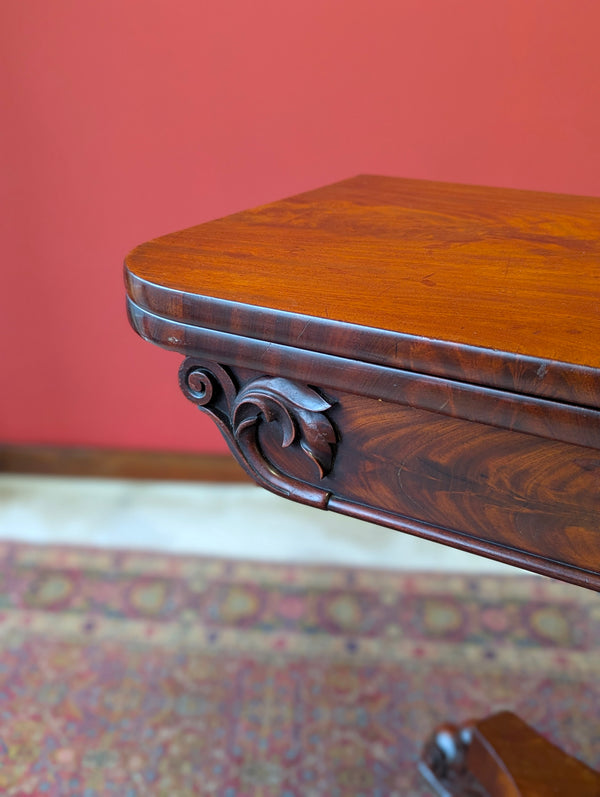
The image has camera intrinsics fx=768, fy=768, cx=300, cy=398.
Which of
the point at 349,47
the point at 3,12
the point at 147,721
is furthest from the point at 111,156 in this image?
the point at 147,721

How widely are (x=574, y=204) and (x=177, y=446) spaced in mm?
1246

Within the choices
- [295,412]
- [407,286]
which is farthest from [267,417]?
[407,286]

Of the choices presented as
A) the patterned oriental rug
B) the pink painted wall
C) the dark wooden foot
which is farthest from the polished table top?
the pink painted wall

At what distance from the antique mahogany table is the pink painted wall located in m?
0.88

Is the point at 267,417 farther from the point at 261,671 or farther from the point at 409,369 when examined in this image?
the point at 261,671

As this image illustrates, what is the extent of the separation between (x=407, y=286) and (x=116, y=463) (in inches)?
57.4

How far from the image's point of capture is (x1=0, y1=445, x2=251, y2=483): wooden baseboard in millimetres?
1811

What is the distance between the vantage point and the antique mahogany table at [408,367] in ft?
1.37

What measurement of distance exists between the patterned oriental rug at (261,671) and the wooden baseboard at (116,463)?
0.32 m

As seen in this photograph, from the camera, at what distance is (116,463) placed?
184cm

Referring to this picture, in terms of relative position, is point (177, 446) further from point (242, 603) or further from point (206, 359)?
point (206, 359)

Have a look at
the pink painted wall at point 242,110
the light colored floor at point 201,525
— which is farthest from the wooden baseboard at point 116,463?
the pink painted wall at point 242,110

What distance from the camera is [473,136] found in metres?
1.44

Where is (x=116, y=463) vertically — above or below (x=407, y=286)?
below
